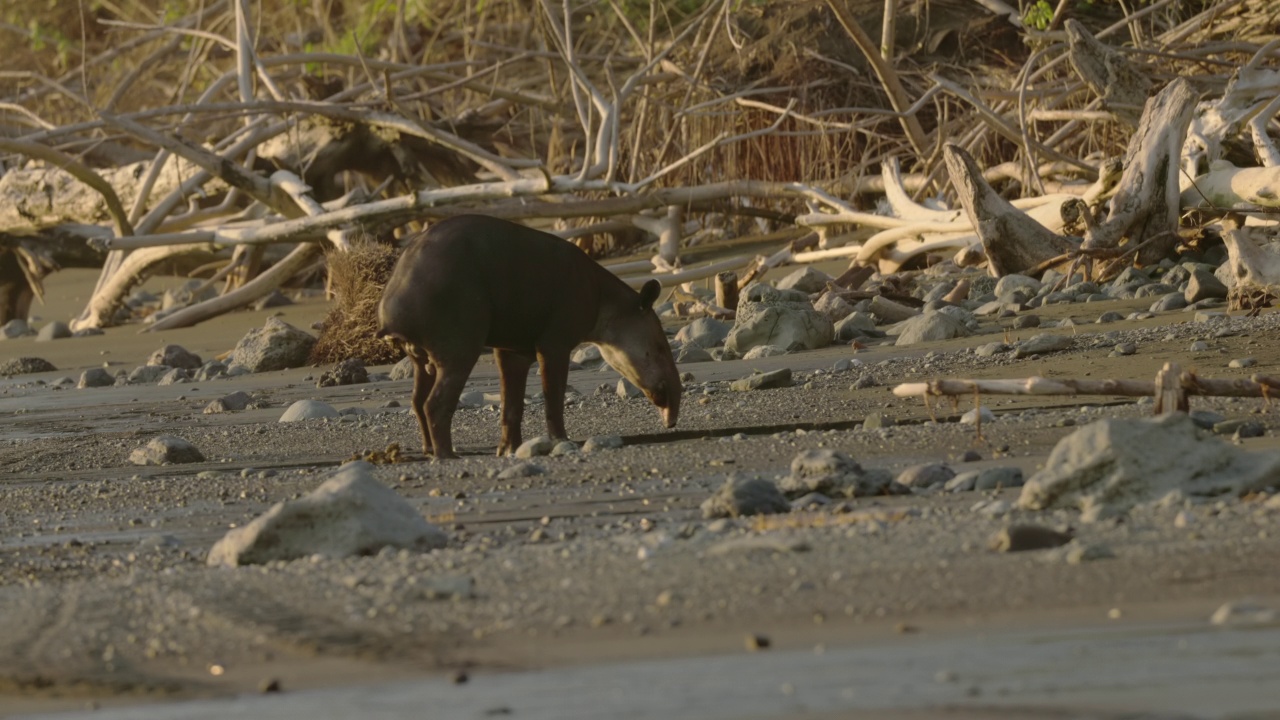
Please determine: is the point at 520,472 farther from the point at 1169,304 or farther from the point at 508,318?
the point at 1169,304

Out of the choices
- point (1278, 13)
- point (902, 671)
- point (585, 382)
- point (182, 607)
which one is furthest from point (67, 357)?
point (902, 671)

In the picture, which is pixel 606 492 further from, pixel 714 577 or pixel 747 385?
pixel 747 385

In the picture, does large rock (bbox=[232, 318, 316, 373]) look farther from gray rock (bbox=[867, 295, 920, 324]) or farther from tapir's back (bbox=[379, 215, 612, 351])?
tapir's back (bbox=[379, 215, 612, 351])

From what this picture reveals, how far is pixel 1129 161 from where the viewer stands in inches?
449

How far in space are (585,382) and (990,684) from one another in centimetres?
709

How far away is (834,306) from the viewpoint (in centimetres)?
1131

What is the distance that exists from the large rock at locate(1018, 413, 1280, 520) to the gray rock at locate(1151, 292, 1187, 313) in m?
5.66

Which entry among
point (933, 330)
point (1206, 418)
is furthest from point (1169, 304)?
point (1206, 418)

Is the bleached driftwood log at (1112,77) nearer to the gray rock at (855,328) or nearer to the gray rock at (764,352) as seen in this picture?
the gray rock at (855,328)

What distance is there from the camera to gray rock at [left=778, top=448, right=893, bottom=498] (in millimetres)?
4977

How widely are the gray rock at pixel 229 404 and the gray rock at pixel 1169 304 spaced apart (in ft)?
16.8

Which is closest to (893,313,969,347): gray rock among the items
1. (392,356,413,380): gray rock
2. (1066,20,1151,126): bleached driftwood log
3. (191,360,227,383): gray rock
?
(1066,20,1151,126): bleached driftwood log

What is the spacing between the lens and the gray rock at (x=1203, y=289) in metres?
10.0

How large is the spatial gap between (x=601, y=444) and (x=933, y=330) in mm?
3677
